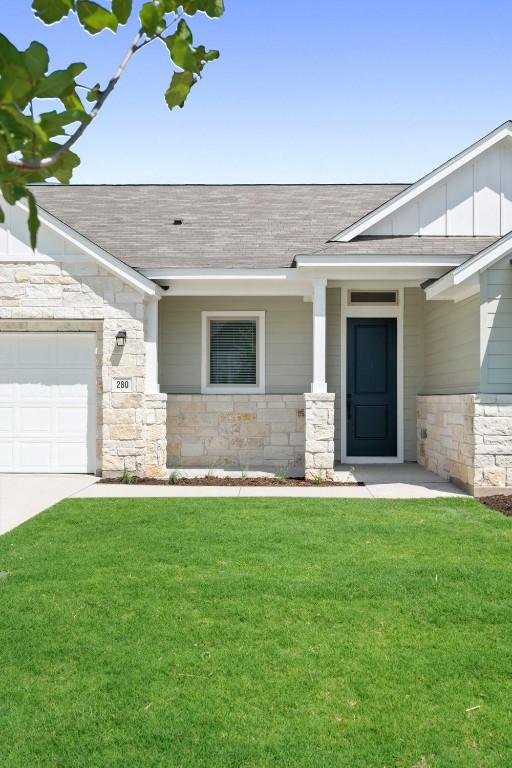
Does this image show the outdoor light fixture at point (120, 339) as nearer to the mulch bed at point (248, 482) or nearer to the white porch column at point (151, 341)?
the white porch column at point (151, 341)

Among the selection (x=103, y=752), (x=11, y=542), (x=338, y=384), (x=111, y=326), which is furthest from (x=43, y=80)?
(x=338, y=384)

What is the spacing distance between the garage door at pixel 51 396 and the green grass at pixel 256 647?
149 inches

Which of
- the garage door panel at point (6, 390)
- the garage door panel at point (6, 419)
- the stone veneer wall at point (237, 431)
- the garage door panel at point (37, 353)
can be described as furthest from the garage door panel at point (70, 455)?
the stone veneer wall at point (237, 431)

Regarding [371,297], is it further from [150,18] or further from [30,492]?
[150,18]

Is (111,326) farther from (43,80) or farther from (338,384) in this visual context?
(43,80)

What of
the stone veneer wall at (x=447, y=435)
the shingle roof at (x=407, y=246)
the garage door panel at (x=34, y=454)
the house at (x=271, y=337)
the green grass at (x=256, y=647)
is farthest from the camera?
the garage door panel at (x=34, y=454)

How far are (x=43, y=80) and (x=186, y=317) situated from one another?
1098 cm

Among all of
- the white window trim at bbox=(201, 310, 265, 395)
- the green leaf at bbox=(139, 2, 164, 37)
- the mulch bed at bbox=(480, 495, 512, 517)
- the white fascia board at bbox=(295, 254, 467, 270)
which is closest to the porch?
the white window trim at bbox=(201, 310, 265, 395)

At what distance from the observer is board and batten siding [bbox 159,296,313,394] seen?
12.2 m

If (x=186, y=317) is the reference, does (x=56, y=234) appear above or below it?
above

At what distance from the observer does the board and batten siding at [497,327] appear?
8992 millimetres

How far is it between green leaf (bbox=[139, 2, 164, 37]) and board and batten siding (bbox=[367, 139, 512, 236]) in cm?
984

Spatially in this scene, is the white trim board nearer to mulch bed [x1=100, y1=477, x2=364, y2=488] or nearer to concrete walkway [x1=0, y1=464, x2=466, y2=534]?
mulch bed [x1=100, y1=477, x2=364, y2=488]

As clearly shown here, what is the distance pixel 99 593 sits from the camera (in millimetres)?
5047
